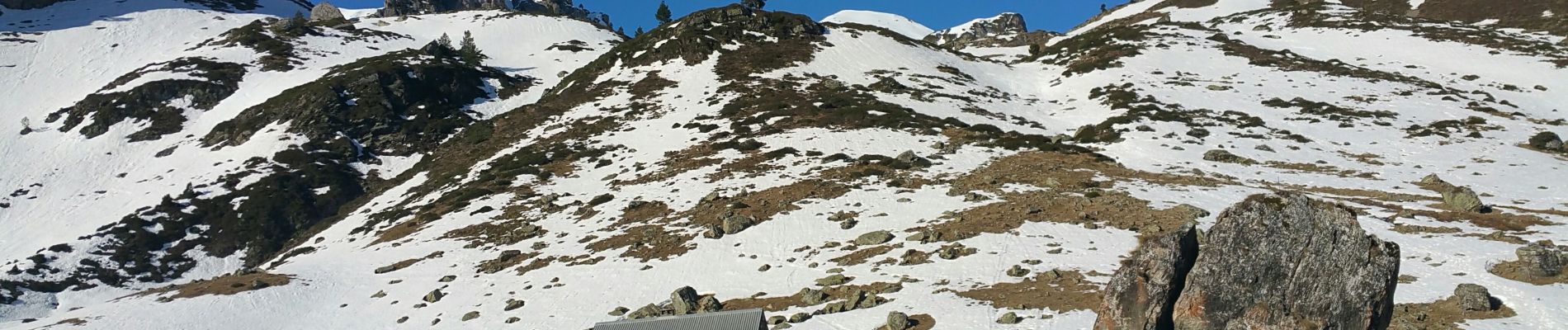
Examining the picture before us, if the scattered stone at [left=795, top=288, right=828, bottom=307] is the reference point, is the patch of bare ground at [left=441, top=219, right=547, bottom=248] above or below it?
below

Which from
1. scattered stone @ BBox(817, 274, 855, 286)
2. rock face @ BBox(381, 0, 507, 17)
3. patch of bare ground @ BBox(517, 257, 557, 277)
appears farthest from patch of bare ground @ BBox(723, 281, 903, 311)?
rock face @ BBox(381, 0, 507, 17)

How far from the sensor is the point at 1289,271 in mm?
15867

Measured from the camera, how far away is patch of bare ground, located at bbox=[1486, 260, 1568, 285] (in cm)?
2095

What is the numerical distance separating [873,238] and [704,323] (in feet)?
45.2

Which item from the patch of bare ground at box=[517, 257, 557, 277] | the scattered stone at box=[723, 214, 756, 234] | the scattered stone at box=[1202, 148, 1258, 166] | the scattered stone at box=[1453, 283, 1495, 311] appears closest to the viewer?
the scattered stone at box=[1453, 283, 1495, 311]

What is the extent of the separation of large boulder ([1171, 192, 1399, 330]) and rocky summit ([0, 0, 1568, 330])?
0.05 metres

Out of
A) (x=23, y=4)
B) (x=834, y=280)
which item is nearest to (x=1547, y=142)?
(x=834, y=280)

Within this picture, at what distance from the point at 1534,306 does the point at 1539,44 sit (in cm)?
9049

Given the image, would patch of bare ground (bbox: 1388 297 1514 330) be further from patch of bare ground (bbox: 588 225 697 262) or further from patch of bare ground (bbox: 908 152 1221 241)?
patch of bare ground (bbox: 588 225 697 262)

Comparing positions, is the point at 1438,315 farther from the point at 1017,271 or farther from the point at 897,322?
the point at 897,322

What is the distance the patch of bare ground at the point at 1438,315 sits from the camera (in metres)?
18.6

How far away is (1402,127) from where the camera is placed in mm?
55938

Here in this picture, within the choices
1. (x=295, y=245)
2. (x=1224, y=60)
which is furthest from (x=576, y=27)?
(x=1224, y=60)

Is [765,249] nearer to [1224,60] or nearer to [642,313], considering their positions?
[642,313]
